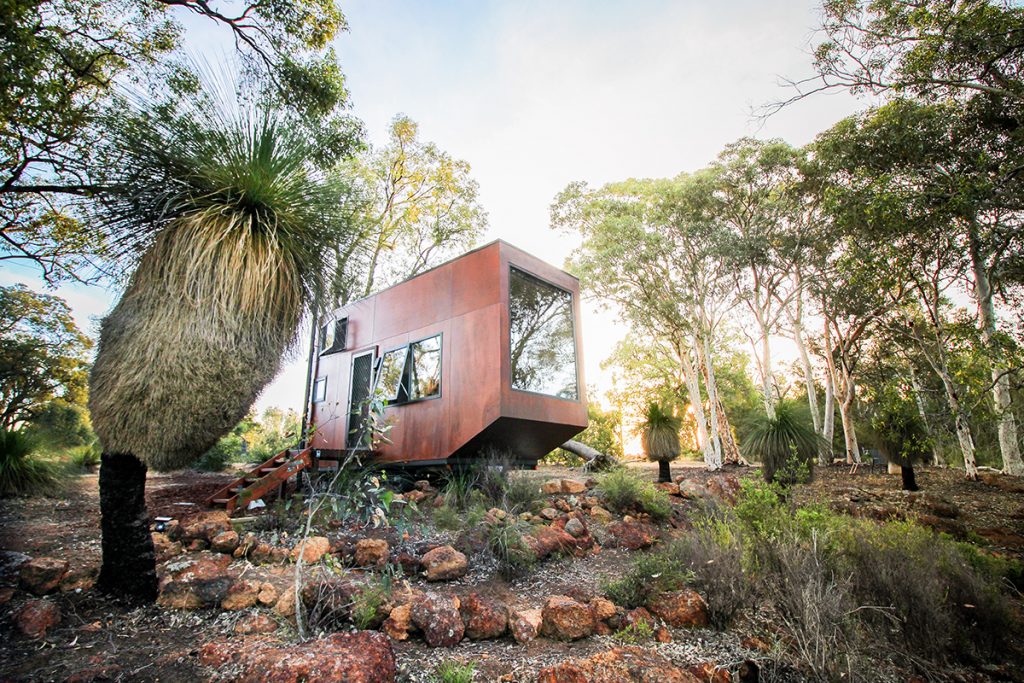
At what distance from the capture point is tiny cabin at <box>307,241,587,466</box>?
668 cm

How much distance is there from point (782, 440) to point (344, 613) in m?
8.30

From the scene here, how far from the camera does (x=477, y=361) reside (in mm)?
6785

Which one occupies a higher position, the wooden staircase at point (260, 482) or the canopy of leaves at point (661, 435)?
the canopy of leaves at point (661, 435)

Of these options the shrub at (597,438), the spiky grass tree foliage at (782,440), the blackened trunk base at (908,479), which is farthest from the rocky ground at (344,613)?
the shrub at (597,438)

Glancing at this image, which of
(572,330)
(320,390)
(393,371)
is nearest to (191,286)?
(393,371)

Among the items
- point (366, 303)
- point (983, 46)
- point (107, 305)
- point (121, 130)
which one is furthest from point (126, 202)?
point (983, 46)

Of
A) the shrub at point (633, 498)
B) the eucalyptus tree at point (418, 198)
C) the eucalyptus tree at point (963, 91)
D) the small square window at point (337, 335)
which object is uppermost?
the eucalyptus tree at point (418, 198)

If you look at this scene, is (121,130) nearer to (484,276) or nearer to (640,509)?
(484,276)

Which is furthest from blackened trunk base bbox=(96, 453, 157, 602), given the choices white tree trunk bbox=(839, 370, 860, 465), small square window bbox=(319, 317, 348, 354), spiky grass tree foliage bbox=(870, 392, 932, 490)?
white tree trunk bbox=(839, 370, 860, 465)

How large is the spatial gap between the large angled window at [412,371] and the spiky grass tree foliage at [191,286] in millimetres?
4262

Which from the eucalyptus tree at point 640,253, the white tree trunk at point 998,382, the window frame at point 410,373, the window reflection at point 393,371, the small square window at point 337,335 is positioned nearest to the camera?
the window frame at point 410,373

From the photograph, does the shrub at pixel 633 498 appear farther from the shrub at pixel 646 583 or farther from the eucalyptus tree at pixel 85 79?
the eucalyptus tree at pixel 85 79

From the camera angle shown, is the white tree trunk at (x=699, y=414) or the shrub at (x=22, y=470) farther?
the white tree trunk at (x=699, y=414)

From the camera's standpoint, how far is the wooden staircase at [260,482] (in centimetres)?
568
